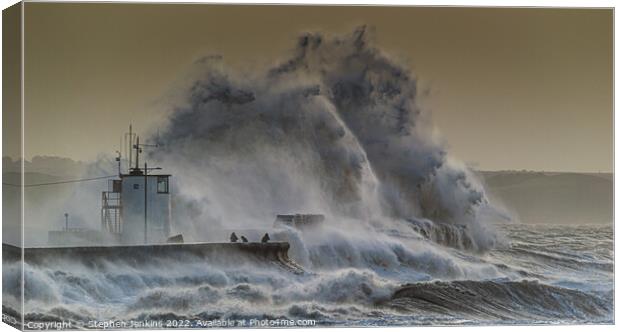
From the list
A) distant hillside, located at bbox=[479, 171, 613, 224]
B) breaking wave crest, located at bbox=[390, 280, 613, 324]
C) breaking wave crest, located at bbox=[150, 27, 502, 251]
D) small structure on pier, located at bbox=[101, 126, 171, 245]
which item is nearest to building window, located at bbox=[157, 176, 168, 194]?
small structure on pier, located at bbox=[101, 126, 171, 245]

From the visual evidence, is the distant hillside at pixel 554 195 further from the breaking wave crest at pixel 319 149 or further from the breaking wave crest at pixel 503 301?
the breaking wave crest at pixel 503 301

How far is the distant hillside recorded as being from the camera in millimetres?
12664

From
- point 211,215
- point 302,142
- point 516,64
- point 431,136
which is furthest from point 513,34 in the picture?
point 211,215

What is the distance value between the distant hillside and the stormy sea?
0.10 m

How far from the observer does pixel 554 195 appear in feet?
41.8

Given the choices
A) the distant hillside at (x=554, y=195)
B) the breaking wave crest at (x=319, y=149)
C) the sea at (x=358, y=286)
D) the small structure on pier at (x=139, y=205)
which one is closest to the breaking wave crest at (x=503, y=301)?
the sea at (x=358, y=286)

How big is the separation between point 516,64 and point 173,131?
10.2 feet

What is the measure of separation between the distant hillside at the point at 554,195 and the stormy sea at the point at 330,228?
96mm

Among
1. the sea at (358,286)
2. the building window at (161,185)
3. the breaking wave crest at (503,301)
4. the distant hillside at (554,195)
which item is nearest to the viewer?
the sea at (358,286)

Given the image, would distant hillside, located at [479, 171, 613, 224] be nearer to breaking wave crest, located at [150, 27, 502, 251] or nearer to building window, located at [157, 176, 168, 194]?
breaking wave crest, located at [150, 27, 502, 251]

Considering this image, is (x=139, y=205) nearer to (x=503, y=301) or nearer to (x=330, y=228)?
(x=330, y=228)

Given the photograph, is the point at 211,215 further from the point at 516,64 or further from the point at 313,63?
the point at 516,64

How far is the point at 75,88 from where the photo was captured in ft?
40.0

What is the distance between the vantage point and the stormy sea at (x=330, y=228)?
40.2ft
